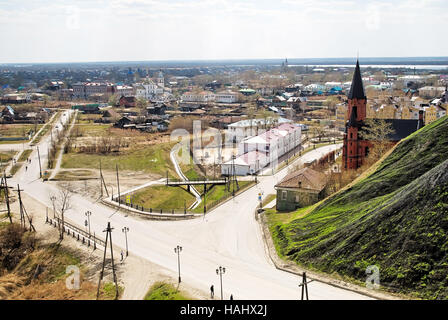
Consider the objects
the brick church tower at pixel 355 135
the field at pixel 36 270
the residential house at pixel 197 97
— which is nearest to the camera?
the field at pixel 36 270

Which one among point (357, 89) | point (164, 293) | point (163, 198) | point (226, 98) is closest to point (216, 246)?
point (164, 293)

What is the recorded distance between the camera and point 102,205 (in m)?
40.4

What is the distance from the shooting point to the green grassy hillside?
19891mm

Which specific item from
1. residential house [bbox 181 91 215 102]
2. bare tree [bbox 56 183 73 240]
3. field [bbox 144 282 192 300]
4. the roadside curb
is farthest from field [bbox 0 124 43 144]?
field [bbox 144 282 192 300]

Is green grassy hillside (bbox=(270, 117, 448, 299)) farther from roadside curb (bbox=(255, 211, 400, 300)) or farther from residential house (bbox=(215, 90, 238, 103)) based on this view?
residential house (bbox=(215, 90, 238, 103))

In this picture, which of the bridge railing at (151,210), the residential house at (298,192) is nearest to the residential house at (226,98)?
the bridge railing at (151,210)

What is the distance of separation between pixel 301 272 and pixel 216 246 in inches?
299

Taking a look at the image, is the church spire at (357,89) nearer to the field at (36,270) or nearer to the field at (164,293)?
the field at (164,293)

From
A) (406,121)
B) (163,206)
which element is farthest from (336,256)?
(406,121)

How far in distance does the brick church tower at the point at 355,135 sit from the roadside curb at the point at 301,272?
60.6ft

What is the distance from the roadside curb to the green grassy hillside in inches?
19.5

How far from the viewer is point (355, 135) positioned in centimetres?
4769

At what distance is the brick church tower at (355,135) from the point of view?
47.7 m

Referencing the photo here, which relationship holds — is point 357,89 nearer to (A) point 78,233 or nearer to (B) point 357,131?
(B) point 357,131
